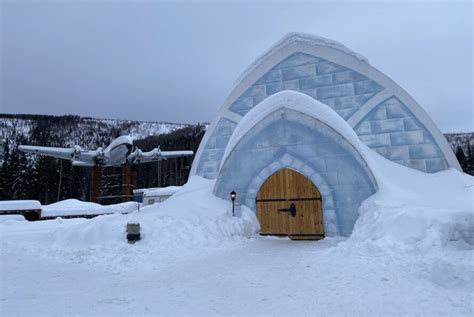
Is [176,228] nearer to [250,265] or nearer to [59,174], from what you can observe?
[250,265]

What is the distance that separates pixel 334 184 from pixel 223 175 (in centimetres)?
365

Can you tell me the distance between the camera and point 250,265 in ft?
20.9

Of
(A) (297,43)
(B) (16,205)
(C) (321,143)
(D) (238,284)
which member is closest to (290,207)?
(C) (321,143)

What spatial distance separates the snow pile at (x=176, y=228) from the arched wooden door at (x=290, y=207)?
531 mm

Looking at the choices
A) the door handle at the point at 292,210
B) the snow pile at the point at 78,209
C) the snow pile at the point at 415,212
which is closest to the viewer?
the snow pile at the point at 415,212

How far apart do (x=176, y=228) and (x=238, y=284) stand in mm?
3700

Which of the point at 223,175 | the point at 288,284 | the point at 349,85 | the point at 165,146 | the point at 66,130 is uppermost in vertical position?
the point at 66,130

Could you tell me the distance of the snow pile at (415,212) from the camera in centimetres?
550

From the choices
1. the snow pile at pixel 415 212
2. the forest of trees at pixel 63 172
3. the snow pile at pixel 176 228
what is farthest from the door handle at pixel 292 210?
the forest of trees at pixel 63 172

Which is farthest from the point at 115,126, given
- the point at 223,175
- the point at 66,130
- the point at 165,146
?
the point at 223,175

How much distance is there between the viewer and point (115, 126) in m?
122

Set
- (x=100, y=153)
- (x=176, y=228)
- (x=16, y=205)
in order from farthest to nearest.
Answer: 1. (x=100, y=153)
2. (x=16, y=205)
3. (x=176, y=228)

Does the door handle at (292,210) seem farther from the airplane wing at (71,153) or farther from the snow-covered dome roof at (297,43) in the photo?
the airplane wing at (71,153)

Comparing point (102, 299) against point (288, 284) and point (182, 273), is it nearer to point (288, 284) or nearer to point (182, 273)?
point (182, 273)
